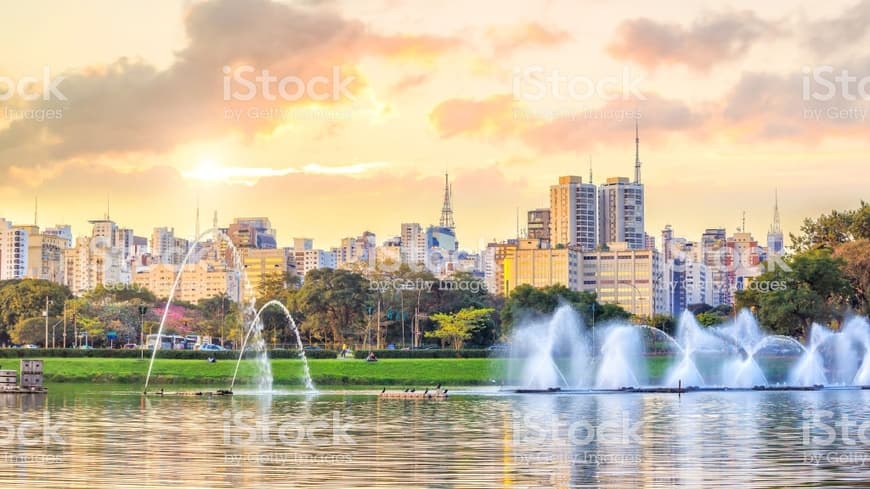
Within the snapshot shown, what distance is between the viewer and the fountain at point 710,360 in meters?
85.1

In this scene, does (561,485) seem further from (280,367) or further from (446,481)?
(280,367)

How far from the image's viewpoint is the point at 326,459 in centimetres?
3406

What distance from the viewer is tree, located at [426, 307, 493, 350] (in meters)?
127

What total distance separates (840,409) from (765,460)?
23953 mm

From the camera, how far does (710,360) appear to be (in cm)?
9888

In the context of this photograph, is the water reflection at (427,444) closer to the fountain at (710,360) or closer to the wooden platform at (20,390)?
the wooden platform at (20,390)

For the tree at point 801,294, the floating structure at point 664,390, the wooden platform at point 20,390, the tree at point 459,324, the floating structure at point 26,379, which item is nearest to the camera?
the wooden platform at point 20,390

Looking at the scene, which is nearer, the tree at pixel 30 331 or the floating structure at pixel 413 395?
the floating structure at pixel 413 395

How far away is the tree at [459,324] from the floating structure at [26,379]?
193ft

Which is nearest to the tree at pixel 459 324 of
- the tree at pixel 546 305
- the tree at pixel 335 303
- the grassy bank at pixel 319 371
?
the tree at pixel 546 305

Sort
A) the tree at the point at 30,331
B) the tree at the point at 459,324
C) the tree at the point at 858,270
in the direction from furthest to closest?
the tree at the point at 30,331, the tree at the point at 459,324, the tree at the point at 858,270

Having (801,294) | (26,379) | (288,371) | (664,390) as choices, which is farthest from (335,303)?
(664,390)

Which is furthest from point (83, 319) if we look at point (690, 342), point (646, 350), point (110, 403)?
point (110, 403)

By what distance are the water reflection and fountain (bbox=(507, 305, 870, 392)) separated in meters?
23.0
